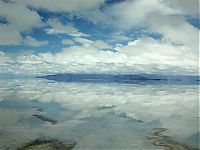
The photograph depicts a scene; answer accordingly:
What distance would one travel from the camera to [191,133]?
22.7m

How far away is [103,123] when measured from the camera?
Answer: 25.5 metres

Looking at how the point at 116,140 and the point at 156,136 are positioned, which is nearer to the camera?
the point at 116,140

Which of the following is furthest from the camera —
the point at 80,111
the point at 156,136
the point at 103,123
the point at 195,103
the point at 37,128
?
the point at 195,103

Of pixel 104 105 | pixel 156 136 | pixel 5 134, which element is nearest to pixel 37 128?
pixel 5 134

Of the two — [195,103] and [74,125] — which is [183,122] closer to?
[74,125]

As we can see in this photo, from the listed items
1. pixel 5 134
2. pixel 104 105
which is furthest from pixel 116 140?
pixel 104 105

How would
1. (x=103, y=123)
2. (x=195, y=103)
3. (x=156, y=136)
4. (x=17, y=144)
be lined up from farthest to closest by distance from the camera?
(x=195, y=103) → (x=103, y=123) → (x=156, y=136) → (x=17, y=144)

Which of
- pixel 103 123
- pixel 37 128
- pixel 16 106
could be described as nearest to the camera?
pixel 37 128

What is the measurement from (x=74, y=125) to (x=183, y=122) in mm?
9214

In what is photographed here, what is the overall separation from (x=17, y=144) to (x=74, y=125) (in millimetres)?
6215

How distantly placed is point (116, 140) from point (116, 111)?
1159 centimetres

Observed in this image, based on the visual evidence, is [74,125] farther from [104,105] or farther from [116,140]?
[104,105]

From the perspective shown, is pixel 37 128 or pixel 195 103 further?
pixel 195 103

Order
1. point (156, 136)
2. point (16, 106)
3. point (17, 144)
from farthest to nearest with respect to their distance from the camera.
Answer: point (16, 106) < point (156, 136) < point (17, 144)
